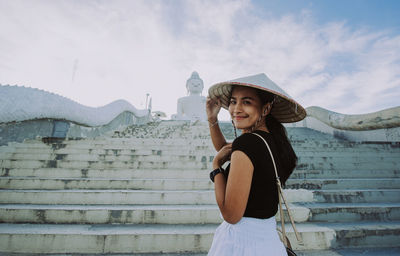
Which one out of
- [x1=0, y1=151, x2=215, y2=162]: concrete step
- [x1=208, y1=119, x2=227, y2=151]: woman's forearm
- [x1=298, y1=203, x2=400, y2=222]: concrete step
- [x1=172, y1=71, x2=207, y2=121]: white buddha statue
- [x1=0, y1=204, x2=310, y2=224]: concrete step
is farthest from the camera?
[x1=172, y1=71, x2=207, y2=121]: white buddha statue

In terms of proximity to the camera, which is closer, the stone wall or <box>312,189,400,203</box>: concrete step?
<box>312,189,400,203</box>: concrete step

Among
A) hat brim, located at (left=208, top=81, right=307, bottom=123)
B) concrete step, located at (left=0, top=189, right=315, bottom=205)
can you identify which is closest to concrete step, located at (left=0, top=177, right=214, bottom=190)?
concrete step, located at (left=0, top=189, right=315, bottom=205)

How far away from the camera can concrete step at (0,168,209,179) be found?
134 inches

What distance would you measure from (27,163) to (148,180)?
244 cm

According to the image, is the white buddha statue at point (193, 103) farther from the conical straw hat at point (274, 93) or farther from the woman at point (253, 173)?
the woman at point (253, 173)

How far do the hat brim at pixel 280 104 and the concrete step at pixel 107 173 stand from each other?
2.52 metres

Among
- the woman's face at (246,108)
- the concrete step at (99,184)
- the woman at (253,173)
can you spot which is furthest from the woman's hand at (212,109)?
Answer: the concrete step at (99,184)

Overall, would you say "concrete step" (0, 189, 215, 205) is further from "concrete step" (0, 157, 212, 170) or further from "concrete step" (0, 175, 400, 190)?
"concrete step" (0, 157, 212, 170)

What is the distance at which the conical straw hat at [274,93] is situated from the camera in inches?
38.0

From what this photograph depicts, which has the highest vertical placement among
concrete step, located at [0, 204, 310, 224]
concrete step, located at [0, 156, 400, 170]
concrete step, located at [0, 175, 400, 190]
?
concrete step, located at [0, 156, 400, 170]

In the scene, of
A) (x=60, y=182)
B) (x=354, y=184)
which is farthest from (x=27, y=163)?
(x=354, y=184)

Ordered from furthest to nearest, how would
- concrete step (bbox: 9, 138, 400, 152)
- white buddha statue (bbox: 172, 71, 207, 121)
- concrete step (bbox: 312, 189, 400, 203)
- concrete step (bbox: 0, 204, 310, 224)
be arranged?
white buddha statue (bbox: 172, 71, 207, 121)
concrete step (bbox: 9, 138, 400, 152)
concrete step (bbox: 312, 189, 400, 203)
concrete step (bbox: 0, 204, 310, 224)

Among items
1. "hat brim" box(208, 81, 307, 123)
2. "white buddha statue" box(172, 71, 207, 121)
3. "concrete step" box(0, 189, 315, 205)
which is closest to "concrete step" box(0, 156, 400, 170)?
"concrete step" box(0, 189, 315, 205)

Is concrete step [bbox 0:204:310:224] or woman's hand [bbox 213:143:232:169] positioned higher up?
woman's hand [bbox 213:143:232:169]
